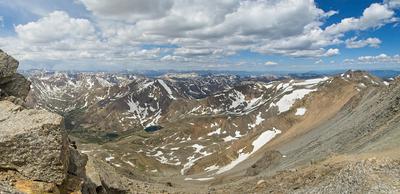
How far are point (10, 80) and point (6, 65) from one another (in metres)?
2.03

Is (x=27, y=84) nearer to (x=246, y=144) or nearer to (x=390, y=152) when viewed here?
(x=390, y=152)

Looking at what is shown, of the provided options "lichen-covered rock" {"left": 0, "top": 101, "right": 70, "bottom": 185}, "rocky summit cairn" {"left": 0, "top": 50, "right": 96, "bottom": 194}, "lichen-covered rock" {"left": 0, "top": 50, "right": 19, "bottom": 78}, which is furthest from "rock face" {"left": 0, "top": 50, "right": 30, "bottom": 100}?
"lichen-covered rock" {"left": 0, "top": 101, "right": 70, "bottom": 185}

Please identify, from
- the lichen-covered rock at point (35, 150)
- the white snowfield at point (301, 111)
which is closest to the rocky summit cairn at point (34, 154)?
the lichen-covered rock at point (35, 150)

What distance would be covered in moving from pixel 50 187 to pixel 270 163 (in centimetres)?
7387

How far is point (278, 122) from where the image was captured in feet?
594

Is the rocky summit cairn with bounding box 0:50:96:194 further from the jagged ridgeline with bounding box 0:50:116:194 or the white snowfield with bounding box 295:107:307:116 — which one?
the white snowfield with bounding box 295:107:307:116

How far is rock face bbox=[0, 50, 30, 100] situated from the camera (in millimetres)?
27594

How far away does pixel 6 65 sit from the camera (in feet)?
90.3

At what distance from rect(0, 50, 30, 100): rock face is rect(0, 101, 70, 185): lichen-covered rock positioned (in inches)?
367

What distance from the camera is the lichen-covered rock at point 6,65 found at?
2745cm

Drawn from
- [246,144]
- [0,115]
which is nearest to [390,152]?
[0,115]

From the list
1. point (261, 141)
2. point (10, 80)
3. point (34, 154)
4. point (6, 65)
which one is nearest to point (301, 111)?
point (261, 141)

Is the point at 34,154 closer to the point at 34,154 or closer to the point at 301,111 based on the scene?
the point at 34,154

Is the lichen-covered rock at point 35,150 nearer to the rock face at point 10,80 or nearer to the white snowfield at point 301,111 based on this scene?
the rock face at point 10,80
